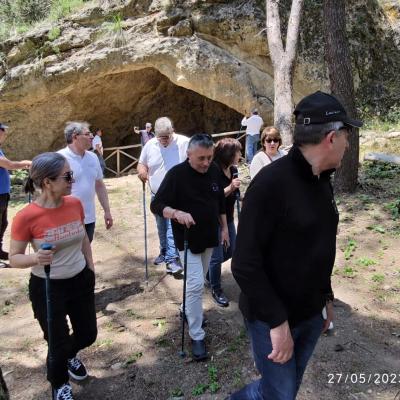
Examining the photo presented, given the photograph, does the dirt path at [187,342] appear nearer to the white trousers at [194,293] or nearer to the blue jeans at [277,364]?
the white trousers at [194,293]

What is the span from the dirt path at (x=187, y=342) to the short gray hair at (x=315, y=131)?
2.07 m

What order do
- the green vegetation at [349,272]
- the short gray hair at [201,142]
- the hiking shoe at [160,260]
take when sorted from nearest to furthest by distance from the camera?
the short gray hair at [201,142], the green vegetation at [349,272], the hiking shoe at [160,260]

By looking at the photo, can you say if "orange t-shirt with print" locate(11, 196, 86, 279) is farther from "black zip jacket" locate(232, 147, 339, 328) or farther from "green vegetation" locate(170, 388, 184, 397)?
"black zip jacket" locate(232, 147, 339, 328)

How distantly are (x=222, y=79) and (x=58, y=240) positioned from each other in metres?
10.9

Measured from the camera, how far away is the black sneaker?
173 inches

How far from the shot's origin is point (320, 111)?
5.83 feet

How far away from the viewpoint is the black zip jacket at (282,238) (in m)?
1.81

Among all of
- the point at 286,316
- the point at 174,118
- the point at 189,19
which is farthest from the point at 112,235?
the point at 174,118

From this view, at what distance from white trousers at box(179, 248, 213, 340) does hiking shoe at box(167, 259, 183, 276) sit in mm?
1670

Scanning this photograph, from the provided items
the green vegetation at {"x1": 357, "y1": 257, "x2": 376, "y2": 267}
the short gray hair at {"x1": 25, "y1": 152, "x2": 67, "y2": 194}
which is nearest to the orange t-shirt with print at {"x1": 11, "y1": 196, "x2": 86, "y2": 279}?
the short gray hair at {"x1": 25, "y1": 152, "x2": 67, "y2": 194}

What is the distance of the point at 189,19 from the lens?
1233 centimetres

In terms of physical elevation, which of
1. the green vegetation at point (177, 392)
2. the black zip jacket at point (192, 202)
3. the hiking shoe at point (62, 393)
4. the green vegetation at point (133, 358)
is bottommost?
the green vegetation at point (133, 358)

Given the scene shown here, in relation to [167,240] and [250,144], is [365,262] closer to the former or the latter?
[167,240]

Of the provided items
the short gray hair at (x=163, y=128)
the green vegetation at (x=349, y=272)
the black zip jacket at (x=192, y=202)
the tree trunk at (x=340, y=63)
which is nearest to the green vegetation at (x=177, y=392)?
the black zip jacket at (x=192, y=202)
